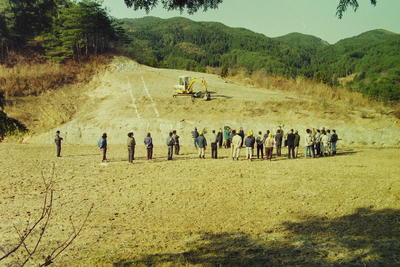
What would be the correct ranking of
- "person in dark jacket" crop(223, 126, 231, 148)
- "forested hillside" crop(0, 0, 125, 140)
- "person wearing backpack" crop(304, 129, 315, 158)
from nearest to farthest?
"person wearing backpack" crop(304, 129, 315, 158) < "person in dark jacket" crop(223, 126, 231, 148) < "forested hillside" crop(0, 0, 125, 140)

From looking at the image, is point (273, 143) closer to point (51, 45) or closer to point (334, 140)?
point (334, 140)

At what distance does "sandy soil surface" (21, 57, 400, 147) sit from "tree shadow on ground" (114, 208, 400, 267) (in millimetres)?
15404

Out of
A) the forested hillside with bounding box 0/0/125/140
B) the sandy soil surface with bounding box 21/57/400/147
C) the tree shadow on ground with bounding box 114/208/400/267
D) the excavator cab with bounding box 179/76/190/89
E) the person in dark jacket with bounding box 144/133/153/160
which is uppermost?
the forested hillside with bounding box 0/0/125/140

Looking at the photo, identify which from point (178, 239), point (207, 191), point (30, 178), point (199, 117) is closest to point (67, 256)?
point (178, 239)

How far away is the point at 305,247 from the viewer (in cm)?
882

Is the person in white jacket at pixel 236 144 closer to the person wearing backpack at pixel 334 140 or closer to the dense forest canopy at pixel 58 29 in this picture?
the person wearing backpack at pixel 334 140

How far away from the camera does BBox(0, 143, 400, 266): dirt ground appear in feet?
28.4

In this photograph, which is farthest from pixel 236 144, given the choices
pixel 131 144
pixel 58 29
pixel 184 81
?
pixel 58 29

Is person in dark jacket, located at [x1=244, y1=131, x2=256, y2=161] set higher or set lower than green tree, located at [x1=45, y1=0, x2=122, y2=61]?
lower

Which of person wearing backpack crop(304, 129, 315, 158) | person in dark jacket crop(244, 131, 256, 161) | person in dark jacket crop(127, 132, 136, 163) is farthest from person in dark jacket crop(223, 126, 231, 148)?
person in dark jacket crop(127, 132, 136, 163)

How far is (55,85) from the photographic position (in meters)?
38.0

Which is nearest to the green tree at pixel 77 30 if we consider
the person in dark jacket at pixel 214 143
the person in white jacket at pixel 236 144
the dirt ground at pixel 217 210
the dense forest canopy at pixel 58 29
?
the dense forest canopy at pixel 58 29

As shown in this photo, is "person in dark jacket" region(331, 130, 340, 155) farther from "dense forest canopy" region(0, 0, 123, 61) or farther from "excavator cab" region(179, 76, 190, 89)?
"dense forest canopy" region(0, 0, 123, 61)

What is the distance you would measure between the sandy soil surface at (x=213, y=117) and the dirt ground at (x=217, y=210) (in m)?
5.34
